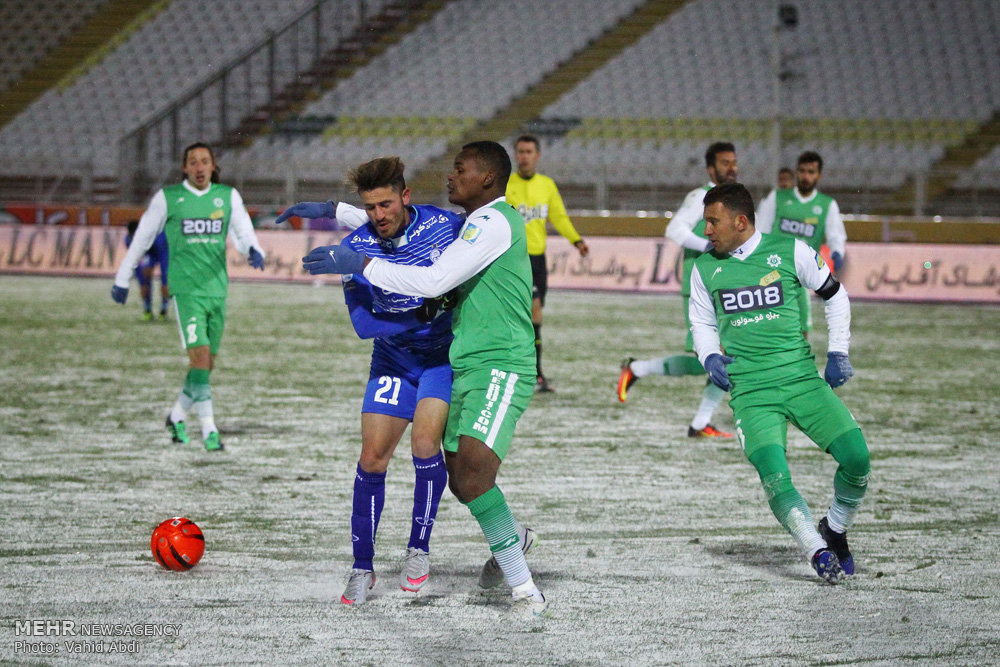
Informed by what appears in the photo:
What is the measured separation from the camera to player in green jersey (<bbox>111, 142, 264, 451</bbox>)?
861 centimetres

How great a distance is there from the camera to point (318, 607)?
16.1 ft

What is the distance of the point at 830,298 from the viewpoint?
583 cm

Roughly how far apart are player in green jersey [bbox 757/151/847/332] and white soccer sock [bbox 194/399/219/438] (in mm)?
4910

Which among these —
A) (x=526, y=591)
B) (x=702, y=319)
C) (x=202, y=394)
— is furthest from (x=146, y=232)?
(x=526, y=591)

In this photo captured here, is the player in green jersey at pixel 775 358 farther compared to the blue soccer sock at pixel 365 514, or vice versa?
the player in green jersey at pixel 775 358

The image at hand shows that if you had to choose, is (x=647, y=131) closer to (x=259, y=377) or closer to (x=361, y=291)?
(x=259, y=377)

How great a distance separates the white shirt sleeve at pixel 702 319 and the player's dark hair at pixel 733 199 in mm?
363

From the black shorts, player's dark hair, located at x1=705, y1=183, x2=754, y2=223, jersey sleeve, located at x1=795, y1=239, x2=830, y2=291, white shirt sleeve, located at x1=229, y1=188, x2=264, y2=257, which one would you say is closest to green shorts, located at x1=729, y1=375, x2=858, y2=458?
jersey sleeve, located at x1=795, y1=239, x2=830, y2=291

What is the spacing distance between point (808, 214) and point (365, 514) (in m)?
6.68

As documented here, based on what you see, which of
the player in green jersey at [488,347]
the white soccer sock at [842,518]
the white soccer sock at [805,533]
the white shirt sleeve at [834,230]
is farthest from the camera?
the white shirt sleeve at [834,230]

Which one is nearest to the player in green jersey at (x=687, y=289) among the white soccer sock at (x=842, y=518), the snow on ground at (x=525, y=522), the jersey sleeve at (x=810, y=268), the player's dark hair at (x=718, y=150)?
the player's dark hair at (x=718, y=150)

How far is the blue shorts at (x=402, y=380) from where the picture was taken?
5.16 metres

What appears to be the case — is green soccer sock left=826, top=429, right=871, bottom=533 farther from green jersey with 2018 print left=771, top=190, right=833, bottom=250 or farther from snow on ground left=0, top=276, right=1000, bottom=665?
green jersey with 2018 print left=771, top=190, right=833, bottom=250

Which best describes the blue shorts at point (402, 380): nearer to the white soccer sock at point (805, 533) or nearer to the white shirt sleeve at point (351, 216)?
the white shirt sleeve at point (351, 216)
